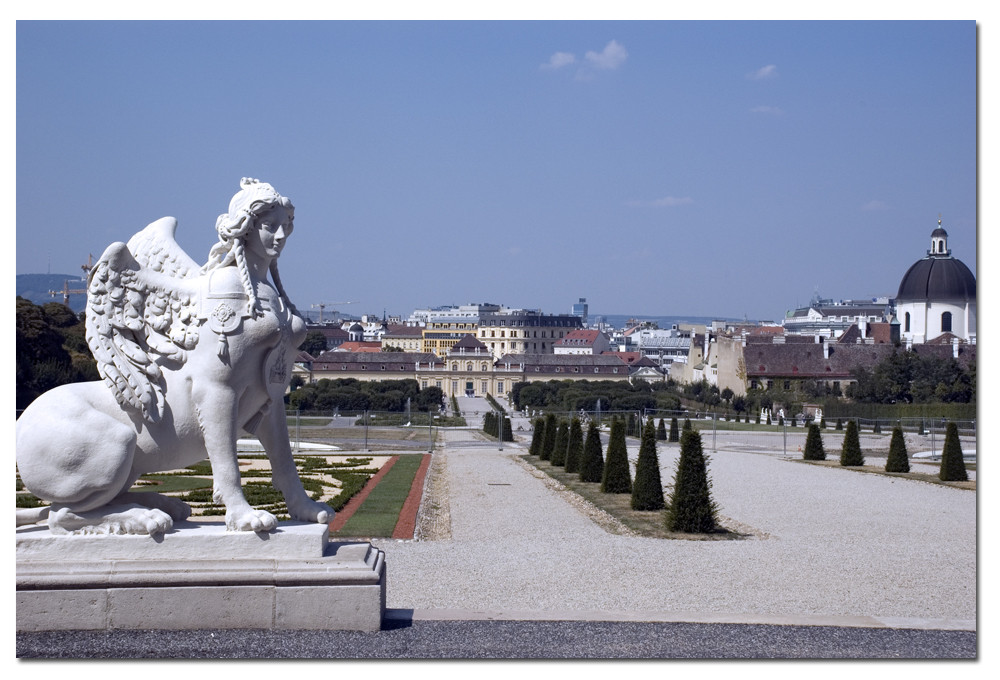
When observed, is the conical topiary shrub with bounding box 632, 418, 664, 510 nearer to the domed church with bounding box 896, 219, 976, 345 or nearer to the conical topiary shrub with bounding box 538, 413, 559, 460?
the conical topiary shrub with bounding box 538, 413, 559, 460

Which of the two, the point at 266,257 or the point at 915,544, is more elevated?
the point at 266,257

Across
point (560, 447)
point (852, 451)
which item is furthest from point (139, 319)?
point (852, 451)

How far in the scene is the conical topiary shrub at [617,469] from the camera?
1734cm

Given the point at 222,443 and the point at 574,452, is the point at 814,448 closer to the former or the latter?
the point at 574,452

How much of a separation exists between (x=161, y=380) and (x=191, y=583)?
47.1 inches

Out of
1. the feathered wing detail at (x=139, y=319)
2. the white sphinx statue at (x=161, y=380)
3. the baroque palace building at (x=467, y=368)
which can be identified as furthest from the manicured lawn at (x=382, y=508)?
the baroque palace building at (x=467, y=368)

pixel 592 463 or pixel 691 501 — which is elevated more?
pixel 691 501

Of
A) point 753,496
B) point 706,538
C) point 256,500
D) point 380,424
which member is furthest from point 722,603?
point 380,424

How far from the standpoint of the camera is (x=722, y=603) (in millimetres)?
8070

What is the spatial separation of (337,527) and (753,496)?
25.8ft

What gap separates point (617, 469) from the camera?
17.4 m

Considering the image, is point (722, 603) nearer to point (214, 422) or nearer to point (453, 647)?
point (453, 647)

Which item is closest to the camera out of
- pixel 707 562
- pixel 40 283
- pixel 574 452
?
pixel 707 562

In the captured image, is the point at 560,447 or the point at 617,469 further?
the point at 560,447
